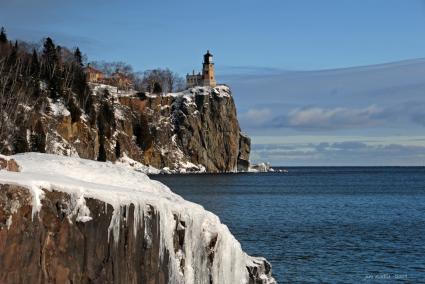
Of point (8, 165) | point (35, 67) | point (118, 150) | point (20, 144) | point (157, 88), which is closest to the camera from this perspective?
point (8, 165)

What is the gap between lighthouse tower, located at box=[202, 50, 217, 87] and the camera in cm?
18988

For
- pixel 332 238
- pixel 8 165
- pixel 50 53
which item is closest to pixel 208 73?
pixel 50 53

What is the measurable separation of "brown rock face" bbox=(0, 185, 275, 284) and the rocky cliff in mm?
21

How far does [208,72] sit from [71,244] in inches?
6931

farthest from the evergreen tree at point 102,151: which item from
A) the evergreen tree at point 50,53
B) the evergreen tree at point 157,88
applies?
the evergreen tree at point 157,88

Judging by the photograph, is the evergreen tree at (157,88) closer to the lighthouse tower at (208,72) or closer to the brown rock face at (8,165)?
the lighthouse tower at (208,72)

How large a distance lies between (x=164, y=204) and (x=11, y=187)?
481 cm

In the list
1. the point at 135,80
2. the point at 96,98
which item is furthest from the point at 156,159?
the point at 135,80

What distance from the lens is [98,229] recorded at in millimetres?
16750

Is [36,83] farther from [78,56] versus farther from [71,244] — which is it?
[71,244]

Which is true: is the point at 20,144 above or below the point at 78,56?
below

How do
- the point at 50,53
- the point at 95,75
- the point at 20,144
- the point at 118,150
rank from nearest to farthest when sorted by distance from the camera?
the point at 20,144, the point at 50,53, the point at 118,150, the point at 95,75

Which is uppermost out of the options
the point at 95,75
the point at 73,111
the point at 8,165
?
the point at 95,75

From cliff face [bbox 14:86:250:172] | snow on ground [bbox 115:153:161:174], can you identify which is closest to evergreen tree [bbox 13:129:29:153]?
cliff face [bbox 14:86:250:172]
